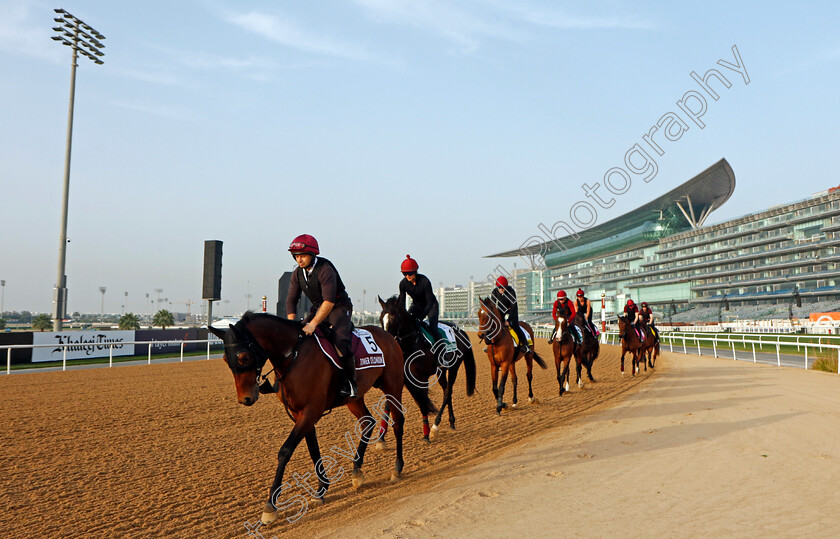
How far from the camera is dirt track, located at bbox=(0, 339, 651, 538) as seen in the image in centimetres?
418

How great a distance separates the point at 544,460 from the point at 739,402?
17.7 feet

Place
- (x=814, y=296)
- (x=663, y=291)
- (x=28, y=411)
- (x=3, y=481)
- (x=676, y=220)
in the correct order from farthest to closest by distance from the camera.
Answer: (x=676, y=220) < (x=663, y=291) < (x=814, y=296) < (x=28, y=411) < (x=3, y=481)

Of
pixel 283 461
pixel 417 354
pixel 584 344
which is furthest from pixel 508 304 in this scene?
pixel 283 461

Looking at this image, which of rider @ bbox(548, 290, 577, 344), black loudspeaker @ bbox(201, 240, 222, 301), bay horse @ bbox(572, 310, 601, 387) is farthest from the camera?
black loudspeaker @ bbox(201, 240, 222, 301)

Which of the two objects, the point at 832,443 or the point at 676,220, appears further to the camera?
the point at 676,220

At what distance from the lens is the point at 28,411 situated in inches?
358

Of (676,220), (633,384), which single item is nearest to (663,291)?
(676,220)

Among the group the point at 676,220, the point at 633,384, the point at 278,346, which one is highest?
the point at 676,220

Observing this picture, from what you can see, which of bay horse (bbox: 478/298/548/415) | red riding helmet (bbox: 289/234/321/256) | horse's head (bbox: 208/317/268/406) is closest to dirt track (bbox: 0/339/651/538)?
bay horse (bbox: 478/298/548/415)

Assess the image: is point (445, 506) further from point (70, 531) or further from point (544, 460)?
point (70, 531)

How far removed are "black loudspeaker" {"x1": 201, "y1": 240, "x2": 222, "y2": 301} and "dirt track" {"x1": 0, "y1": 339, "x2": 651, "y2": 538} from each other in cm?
909

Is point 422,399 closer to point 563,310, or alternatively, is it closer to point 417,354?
point 417,354

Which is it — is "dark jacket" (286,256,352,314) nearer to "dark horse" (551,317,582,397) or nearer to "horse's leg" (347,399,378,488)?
"horse's leg" (347,399,378,488)

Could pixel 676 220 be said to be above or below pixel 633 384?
above
